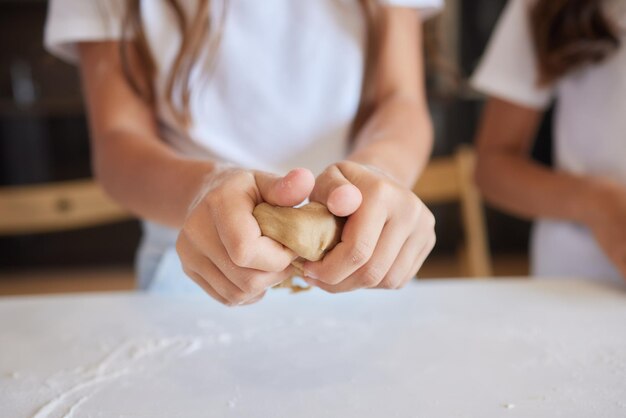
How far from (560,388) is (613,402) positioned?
35 millimetres

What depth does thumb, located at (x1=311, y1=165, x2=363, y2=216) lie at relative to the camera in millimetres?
412

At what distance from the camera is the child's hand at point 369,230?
418 millimetres

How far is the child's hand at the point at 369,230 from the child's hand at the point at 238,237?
0.03 m

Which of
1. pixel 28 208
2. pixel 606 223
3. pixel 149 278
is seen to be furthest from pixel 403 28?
pixel 28 208

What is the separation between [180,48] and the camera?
688 millimetres

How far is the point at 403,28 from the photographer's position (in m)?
0.74

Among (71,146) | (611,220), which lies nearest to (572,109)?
(611,220)

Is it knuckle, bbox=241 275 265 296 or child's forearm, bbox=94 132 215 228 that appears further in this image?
child's forearm, bbox=94 132 215 228

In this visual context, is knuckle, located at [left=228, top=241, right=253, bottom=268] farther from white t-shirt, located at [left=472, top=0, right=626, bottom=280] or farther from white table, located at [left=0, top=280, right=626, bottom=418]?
white t-shirt, located at [left=472, top=0, right=626, bottom=280]

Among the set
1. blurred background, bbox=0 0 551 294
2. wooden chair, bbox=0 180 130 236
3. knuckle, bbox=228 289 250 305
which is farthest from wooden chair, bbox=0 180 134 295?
blurred background, bbox=0 0 551 294

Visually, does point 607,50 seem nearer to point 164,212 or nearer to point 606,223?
point 606,223

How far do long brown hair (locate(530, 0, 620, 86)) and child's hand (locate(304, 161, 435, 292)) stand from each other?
436mm

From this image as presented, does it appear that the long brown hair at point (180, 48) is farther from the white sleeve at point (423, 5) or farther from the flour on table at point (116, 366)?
the flour on table at point (116, 366)

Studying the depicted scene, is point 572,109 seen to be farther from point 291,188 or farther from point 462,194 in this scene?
point 291,188
